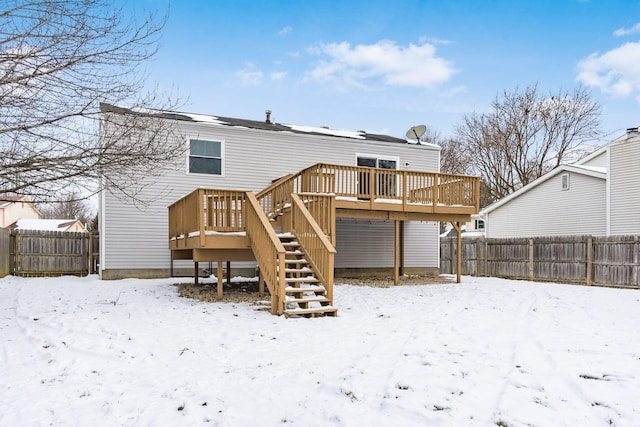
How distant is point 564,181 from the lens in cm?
1906

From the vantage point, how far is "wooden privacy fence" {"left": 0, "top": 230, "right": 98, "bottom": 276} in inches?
A: 589

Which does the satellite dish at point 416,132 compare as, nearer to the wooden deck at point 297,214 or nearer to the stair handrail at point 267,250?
the wooden deck at point 297,214

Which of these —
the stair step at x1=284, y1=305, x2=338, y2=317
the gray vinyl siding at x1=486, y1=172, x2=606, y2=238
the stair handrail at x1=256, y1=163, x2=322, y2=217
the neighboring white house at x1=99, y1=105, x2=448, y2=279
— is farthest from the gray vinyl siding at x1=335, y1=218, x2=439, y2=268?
the stair step at x1=284, y1=305, x2=338, y2=317

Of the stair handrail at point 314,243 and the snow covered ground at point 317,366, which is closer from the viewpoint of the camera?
the snow covered ground at point 317,366

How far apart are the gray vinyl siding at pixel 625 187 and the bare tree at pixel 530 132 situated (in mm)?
12895

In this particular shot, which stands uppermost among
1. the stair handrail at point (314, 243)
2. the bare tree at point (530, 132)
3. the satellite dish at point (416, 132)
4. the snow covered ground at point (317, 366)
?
the bare tree at point (530, 132)

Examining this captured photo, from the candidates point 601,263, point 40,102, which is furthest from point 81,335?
point 601,263

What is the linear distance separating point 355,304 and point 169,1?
6221 mm

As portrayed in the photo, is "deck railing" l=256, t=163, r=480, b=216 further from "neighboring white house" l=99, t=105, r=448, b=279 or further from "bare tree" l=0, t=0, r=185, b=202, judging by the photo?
"bare tree" l=0, t=0, r=185, b=202

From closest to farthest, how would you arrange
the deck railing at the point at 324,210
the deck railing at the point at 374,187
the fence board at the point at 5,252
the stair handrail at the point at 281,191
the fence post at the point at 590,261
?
the deck railing at the point at 324,210 → the stair handrail at the point at 281,191 → the deck railing at the point at 374,187 → the fence post at the point at 590,261 → the fence board at the point at 5,252

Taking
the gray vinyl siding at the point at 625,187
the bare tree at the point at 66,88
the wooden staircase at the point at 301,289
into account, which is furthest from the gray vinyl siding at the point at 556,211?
the bare tree at the point at 66,88

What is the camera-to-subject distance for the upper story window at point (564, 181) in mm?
18947

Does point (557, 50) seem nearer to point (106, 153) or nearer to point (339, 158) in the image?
point (339, 158)

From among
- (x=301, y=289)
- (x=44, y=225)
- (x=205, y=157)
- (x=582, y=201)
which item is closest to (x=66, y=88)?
(x=301, y=289)
